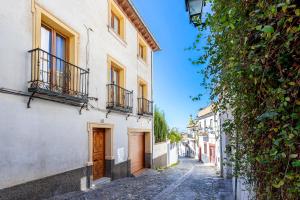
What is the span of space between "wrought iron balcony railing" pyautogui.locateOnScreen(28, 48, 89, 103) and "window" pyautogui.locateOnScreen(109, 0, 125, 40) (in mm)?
4266

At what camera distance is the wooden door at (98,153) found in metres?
9.62

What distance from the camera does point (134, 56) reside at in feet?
45.7

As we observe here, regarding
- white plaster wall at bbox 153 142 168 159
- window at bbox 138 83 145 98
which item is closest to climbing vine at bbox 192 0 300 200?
window at bbox 138 83 145 98

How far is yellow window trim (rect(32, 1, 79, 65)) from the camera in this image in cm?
630

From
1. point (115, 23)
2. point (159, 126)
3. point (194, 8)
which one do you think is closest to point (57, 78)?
point (194, 8)

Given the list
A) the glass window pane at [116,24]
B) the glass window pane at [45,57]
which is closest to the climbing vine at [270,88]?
the glass window pane at [45,57]

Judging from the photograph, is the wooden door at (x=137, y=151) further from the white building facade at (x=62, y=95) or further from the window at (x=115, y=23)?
the window at (x=115, y=23)

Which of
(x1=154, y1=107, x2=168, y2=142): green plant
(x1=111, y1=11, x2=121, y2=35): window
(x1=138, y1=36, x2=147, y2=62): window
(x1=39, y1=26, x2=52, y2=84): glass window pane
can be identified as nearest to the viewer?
(x1=39, y1=26, x2=52, y2=84): glass window pane

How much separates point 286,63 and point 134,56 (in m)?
12.7

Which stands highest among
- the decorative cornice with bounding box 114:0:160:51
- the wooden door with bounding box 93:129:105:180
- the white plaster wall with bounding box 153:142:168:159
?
the decorative cornice with bounding box 114:0:160:51

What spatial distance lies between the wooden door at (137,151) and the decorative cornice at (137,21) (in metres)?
6.19

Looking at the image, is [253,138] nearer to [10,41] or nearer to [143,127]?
[10,41]

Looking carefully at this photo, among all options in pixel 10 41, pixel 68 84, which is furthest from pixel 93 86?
pixel 10 41

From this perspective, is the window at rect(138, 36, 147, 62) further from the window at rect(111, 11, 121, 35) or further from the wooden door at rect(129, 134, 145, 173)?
the wooden door at rect(129, 134, 145, 173)
